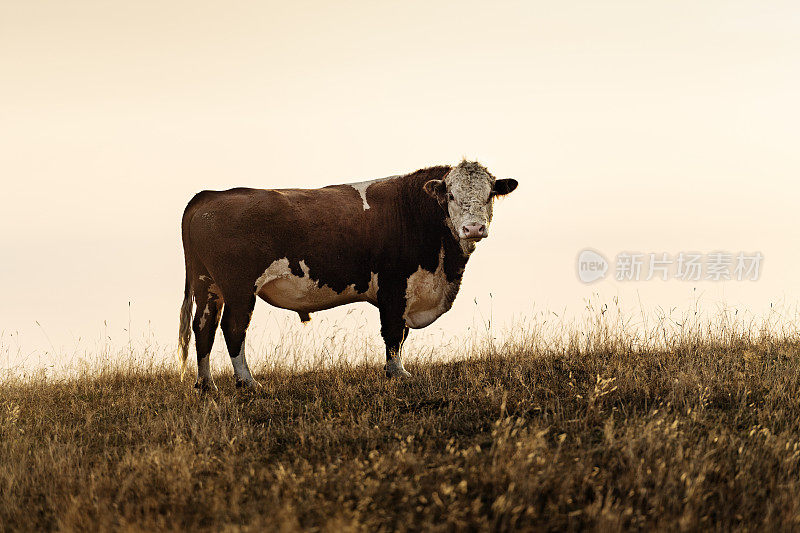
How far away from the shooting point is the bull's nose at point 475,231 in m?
9.02

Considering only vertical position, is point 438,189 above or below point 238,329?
above

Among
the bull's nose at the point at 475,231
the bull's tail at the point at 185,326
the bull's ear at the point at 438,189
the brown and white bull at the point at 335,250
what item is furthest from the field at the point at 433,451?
the bull's ear at the point at 438,189

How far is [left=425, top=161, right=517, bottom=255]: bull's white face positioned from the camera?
9136mm

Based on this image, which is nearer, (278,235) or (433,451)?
(433,451)

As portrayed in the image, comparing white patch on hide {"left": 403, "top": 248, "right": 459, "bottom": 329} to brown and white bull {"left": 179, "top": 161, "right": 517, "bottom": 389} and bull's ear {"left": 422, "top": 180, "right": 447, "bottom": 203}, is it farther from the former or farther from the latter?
bull's ear {"left": 422, "top": 180, "right": 447, "bottom": 203}

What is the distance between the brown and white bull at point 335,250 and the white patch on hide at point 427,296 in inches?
0.5

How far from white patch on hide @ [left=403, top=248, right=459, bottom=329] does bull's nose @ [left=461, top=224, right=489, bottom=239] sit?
0.98 m

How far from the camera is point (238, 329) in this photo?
9336 mm

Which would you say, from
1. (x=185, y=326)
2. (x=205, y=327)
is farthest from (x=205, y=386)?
(x=185, y=326)

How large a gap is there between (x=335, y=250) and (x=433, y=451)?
4025mm

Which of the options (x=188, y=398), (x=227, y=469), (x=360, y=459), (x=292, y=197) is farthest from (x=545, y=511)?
(x=292, y=197)

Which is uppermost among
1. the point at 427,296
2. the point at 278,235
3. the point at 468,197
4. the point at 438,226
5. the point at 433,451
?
the point at 468,197

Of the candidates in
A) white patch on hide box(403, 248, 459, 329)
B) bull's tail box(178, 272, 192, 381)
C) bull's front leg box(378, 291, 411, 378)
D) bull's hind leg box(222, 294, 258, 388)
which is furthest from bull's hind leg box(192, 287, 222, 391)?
white patch on hide box(403, 248, 459, 329)

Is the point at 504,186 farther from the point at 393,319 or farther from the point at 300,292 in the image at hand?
the point at 300,292
